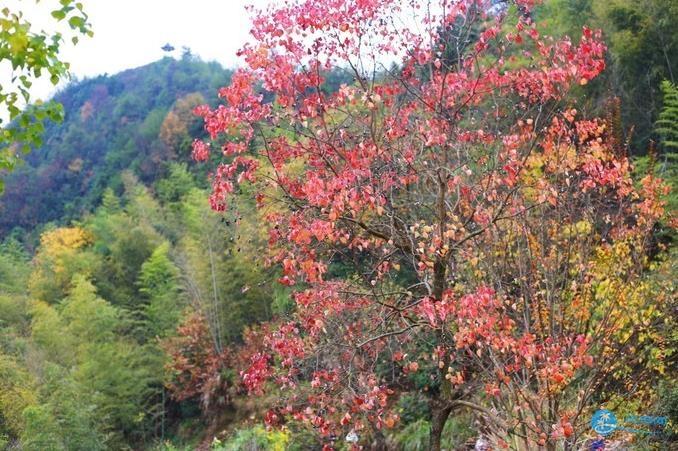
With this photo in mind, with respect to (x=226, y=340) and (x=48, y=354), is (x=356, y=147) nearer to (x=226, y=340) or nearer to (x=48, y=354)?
(x=226, y=340)

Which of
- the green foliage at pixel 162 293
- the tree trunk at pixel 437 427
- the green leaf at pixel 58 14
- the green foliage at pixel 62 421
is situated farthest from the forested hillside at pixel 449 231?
the green foliage at pixel 162 293

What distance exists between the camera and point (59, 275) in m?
28.9

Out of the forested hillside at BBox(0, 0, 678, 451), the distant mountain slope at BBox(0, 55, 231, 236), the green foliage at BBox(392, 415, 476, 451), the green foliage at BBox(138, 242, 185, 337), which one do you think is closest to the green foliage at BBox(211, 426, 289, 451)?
the forested hillside at BBox(0, 0, 678, 451)

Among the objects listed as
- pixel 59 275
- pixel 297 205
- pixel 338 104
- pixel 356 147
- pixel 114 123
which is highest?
pixel 114 123

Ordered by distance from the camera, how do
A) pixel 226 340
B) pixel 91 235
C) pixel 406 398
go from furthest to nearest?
1. pixel 91 235
2. pixel 226 340
3. pixel 406 398

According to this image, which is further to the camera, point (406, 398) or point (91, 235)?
point (91, 235)

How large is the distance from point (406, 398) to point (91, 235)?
2683 centimetres

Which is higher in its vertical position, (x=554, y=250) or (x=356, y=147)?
(x=356, y=147)

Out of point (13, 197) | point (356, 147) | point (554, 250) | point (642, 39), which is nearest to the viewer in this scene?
point (356, 147)

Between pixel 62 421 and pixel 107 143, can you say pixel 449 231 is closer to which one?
pixel 62 421

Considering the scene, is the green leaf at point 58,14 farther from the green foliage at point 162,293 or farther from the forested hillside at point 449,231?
the green foliage at point 162,293

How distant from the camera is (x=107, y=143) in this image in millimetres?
60906

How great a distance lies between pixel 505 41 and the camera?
436 centimetres

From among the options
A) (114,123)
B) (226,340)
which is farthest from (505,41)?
(114,123)
